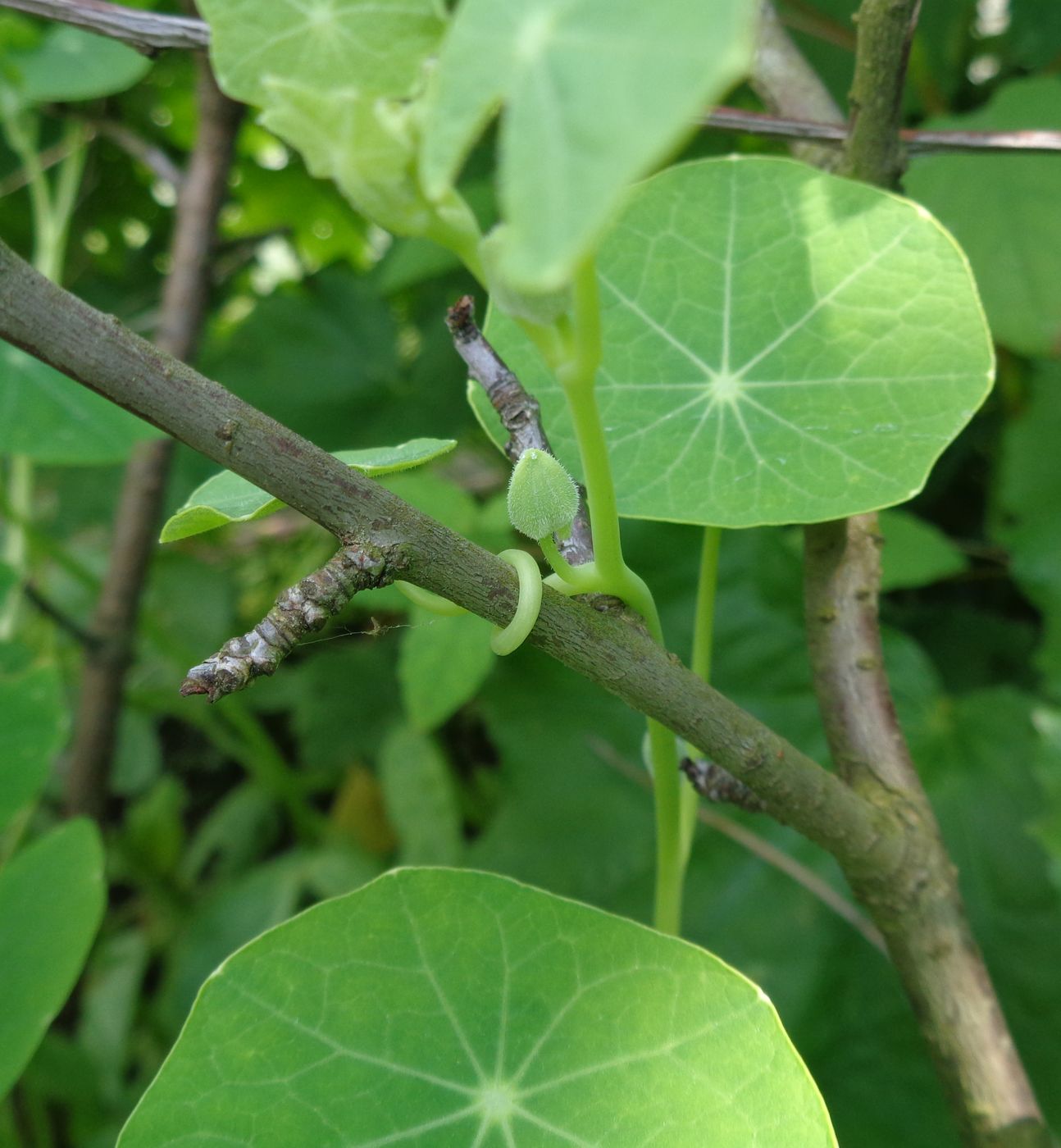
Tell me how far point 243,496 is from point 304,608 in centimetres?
14

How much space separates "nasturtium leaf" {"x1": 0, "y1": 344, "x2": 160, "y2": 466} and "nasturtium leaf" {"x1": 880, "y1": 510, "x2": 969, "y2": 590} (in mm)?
696

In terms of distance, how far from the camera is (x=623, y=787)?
3.38 feet

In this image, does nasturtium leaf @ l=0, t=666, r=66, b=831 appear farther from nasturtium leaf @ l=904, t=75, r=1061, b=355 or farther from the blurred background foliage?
nasturtium leaf @ l=904, t=75, r=1061, b=355

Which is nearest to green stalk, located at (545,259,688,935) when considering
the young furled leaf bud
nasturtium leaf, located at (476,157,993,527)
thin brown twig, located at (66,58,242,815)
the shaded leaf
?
the young furled leaf bud

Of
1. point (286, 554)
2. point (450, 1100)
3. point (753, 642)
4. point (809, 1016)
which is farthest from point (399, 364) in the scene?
point (450, 1100)

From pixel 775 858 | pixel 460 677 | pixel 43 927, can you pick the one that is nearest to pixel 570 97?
pixel 43 927

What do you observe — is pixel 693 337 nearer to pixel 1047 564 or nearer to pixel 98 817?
pixel 1047 564

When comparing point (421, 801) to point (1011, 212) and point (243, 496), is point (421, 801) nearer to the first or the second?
point (243, 496)

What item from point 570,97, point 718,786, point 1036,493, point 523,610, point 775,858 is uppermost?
point 570,97

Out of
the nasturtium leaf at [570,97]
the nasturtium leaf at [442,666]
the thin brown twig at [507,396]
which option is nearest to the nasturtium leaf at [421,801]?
the nasturtium leaf at [442,666]

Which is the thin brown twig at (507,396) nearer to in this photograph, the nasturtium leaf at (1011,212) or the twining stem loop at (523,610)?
the twining stem loop at (523,610)

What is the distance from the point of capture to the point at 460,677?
92 cm

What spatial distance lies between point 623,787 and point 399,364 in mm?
798

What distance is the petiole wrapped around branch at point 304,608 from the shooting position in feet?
0.98
